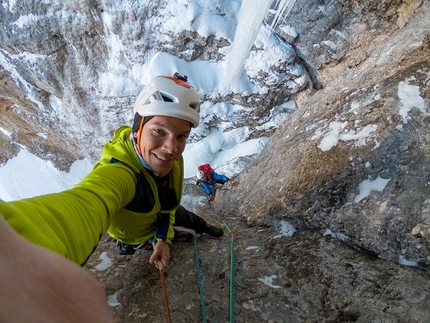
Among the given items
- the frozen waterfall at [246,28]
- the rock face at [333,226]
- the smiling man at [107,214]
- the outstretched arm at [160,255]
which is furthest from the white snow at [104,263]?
the frozen waterfall at [246,28]

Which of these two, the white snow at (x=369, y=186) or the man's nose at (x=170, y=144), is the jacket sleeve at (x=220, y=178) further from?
the man's nose at (x=170, y=144)

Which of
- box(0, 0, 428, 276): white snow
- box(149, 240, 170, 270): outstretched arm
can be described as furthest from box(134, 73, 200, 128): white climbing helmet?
box(0, 0, 428, 276): white snow

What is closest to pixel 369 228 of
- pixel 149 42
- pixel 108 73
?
pixel 149 42

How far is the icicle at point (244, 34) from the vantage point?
174 inches

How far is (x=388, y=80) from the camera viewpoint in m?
2.55

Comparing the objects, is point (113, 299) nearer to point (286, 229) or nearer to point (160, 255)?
point (160, 255)

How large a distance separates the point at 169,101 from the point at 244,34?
4179mm

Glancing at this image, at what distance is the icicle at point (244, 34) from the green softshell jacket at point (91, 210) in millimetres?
3559

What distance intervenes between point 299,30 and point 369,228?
519cm

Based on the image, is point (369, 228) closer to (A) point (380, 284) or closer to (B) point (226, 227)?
(A) point (380, 284)

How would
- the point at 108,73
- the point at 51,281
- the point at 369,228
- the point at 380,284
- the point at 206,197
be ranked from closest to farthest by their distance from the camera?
the point at 51,281
the point at 380,284
the point at 369,228
the point at 206,197
the point at 108,73

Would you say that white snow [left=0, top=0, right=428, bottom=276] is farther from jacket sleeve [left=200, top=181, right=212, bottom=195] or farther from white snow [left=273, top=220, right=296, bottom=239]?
white snow [left=273, top=220, right=296, bottom=239]

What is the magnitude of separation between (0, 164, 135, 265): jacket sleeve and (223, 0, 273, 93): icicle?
3856 millimetres

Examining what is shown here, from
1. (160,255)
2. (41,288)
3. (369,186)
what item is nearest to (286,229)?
(369,186)
